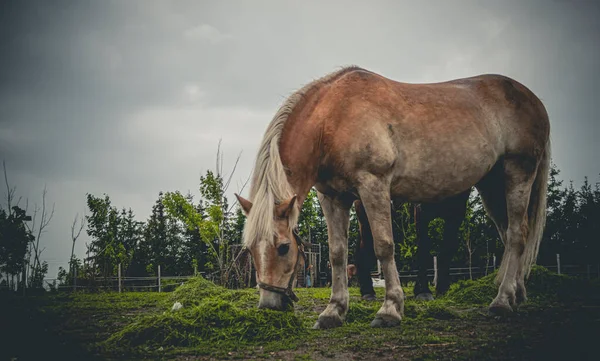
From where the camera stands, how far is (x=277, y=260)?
4160 mm

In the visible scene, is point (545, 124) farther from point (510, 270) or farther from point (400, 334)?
point (400, 334)

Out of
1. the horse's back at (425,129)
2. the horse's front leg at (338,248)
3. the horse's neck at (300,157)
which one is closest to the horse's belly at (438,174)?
the horse's back at (425,129)

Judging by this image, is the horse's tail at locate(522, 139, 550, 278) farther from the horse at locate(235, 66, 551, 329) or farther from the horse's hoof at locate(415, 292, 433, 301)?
the horse's hoof at locate(415, 292, 433, 301)

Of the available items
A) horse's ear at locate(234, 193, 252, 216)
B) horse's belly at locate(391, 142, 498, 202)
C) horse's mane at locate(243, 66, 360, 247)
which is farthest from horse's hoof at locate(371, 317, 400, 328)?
horse's ear at locate(234, 193, 252, 216)

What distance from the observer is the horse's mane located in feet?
13.6

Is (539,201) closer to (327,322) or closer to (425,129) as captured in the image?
(425,129)

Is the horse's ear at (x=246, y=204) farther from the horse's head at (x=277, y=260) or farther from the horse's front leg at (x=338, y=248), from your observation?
the horse's front leg at (x=338, y=248)

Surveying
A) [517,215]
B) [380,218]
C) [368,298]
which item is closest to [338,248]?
[380,218]

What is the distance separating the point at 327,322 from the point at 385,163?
1.77 meters

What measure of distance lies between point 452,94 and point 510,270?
2340mm

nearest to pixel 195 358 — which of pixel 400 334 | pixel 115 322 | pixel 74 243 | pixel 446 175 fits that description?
pixel 400 334

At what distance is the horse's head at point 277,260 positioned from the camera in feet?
13.4

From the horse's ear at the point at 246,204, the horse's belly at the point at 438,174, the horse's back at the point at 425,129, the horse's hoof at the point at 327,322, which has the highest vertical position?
the horse's back at the point at 425,129

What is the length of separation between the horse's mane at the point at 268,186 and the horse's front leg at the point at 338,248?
38.3 inches
